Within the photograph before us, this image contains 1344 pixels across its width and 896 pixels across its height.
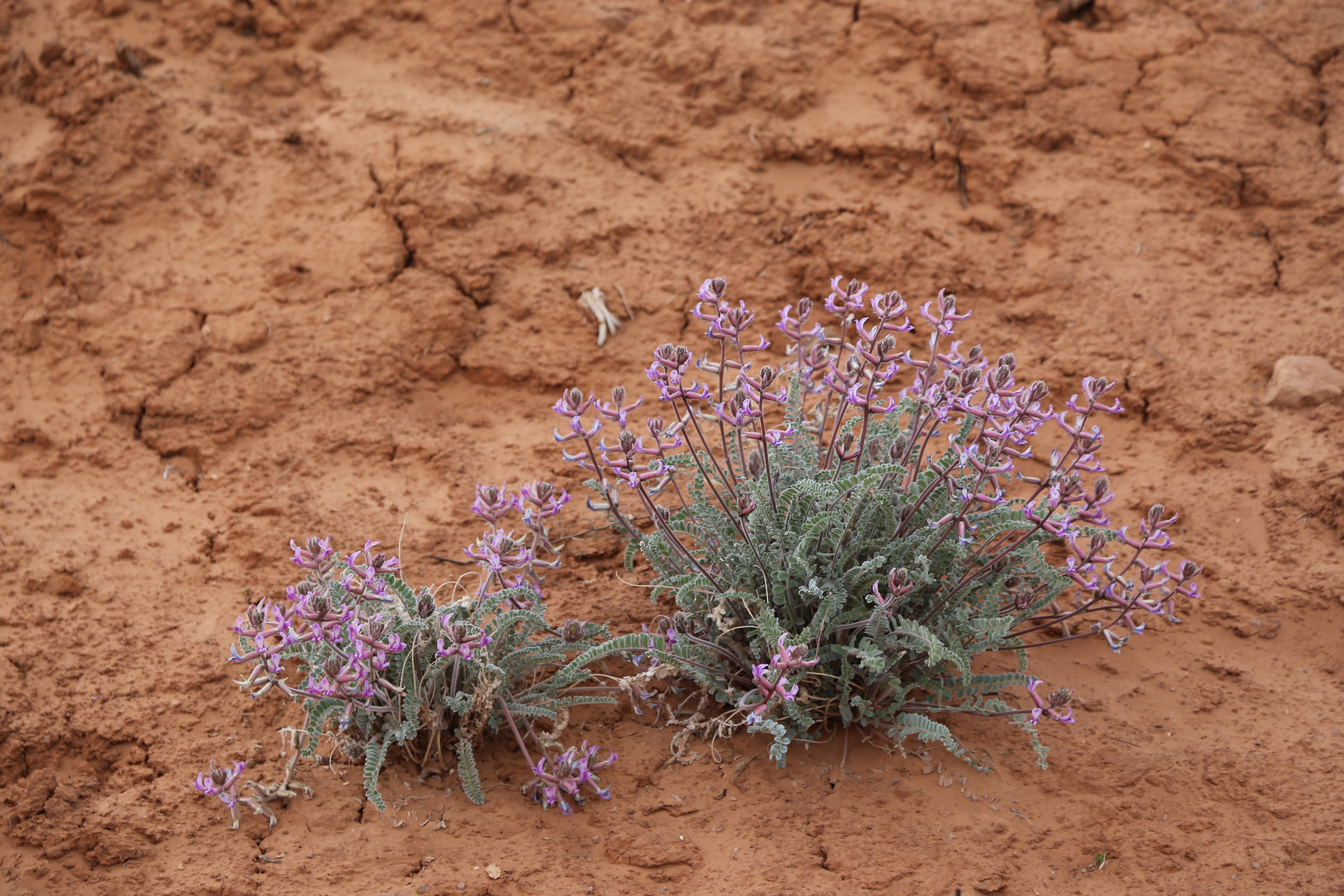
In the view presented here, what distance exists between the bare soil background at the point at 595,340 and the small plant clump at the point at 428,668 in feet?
0.30

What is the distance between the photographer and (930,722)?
232cm

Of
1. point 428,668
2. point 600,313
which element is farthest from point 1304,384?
point 428,668

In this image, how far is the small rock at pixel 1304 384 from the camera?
3.42 meters

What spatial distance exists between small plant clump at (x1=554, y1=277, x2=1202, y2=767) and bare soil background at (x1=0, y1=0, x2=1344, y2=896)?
0.23 metres

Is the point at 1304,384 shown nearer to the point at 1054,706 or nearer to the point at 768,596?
the point at 1054,706

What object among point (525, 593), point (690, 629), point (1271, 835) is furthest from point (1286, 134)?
point (525, 593)

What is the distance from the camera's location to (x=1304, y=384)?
11.3 ft

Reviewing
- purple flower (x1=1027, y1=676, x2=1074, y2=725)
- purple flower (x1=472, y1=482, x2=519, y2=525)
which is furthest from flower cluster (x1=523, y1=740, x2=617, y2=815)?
purple flower (x1=1027, y1=676, x2=1074, y2=725)

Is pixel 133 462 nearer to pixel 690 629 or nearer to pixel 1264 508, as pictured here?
pixel 690 629

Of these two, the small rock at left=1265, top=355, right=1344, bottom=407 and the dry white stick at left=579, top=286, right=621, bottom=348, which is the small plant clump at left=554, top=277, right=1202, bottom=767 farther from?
the dry white stick at left=579, top=286, right=621, bottom=348

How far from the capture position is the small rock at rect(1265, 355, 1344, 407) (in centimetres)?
342

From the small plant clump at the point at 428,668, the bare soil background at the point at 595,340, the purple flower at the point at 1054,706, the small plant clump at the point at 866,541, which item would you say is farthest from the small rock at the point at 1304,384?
the small plant clump at the point at 428,668

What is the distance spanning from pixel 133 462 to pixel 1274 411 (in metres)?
3.91

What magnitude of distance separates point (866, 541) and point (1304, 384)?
1.95 m
